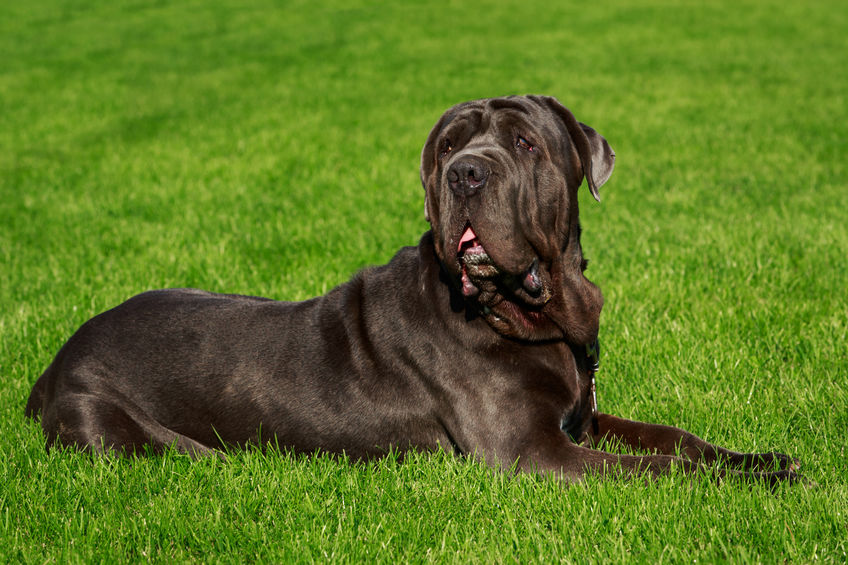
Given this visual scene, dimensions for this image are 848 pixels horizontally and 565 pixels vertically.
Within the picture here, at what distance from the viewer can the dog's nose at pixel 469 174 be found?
357 cm

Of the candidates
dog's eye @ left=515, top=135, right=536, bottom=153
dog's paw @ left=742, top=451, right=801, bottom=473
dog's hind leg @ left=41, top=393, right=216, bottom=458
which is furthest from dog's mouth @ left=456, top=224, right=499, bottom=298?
dog's hind leg @ left=41, top=393, right=216, bottom=458

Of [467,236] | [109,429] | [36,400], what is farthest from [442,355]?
[36,400]

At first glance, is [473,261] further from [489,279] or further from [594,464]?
[594,464]

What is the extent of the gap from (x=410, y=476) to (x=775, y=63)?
58.1ft

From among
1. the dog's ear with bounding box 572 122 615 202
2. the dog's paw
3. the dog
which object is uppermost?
the dog's ear with bounding box 572 122 615 202

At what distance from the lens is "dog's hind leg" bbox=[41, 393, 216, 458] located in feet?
13.3

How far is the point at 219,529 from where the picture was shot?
337cm

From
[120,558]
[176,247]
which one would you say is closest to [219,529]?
[120,558]

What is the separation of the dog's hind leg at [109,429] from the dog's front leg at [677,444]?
2036 millimetres

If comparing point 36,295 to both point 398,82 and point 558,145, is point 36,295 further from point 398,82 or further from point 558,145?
point 398,82

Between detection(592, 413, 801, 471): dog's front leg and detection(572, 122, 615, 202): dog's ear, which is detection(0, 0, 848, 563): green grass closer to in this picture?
detection(592, 413, 801, 471): dog's front leg

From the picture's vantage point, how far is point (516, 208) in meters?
3.68

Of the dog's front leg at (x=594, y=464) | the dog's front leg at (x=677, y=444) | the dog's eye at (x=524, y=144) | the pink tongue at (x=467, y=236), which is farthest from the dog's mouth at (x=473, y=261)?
the dog's front leg at (x=677, y=444)

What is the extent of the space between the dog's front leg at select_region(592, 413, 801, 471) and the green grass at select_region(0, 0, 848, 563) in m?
0.20
